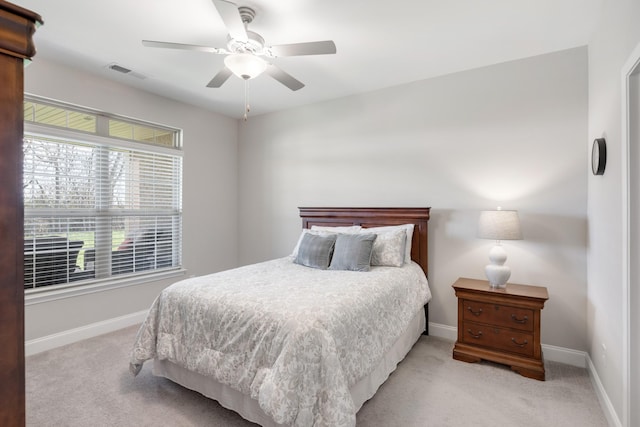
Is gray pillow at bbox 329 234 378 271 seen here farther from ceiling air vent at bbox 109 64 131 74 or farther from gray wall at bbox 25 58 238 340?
ceiling air vent at bbox 109 64 131 74

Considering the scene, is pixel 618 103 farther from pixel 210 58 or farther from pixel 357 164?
pixel 210 58

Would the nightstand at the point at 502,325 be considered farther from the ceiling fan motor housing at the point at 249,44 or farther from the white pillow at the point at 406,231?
the ceiling fan motor housing at the point at 249,44

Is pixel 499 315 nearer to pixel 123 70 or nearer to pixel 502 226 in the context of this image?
pixel 502 226

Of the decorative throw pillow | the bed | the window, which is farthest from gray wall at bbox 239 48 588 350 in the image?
the window

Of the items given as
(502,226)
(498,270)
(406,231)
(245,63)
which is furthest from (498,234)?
(245,63)

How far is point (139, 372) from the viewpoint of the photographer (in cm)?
257

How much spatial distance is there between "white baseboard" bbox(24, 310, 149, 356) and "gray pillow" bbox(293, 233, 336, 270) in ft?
6.99

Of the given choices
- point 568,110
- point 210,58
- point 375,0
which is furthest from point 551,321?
point 210,58

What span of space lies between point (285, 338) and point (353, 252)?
140 centimetres

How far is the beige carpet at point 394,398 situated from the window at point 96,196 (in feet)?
3.32

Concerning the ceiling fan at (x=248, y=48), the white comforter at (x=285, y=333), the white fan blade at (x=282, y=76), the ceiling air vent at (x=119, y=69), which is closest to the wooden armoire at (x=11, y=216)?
the white comforter at (x=285, y=333)

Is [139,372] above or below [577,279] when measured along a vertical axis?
below

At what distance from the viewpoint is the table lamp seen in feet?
8.87

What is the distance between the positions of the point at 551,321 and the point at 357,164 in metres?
2.52
